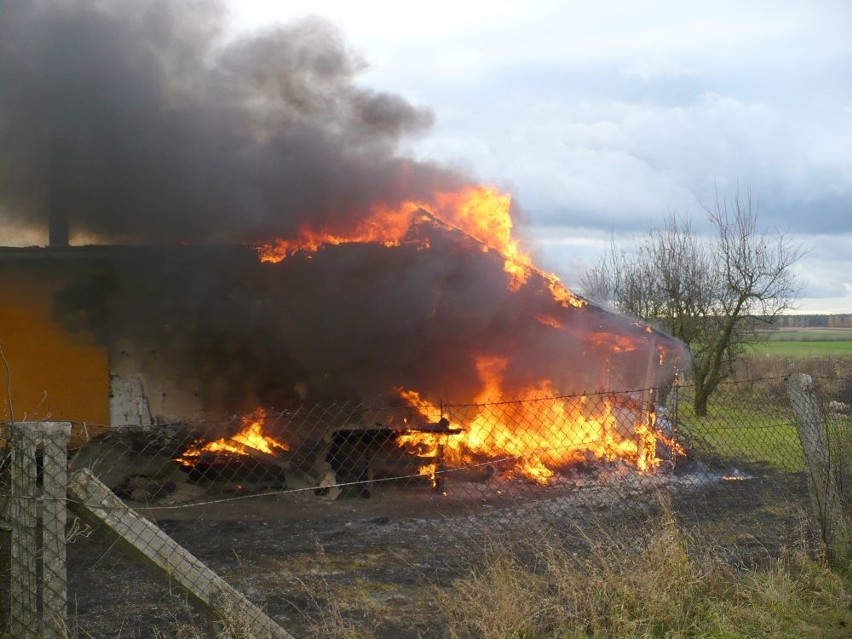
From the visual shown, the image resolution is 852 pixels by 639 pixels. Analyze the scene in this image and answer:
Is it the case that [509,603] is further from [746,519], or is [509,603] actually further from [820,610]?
[746,519]

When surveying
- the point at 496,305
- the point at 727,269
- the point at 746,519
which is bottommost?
the point at 746,519

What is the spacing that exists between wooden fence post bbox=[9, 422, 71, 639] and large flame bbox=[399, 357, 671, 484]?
266 inches

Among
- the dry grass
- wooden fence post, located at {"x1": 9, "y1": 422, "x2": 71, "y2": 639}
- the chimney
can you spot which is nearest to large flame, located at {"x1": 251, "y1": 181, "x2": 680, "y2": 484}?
the chimney

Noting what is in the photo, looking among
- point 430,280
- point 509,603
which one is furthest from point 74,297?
point 509,603

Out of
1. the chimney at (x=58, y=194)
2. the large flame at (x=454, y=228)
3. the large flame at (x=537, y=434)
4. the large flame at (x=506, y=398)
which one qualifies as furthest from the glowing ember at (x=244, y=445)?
the chimney at (x=58, y=194)

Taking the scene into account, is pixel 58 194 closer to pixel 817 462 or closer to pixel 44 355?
pixel 44 355

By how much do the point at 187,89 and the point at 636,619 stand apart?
35.6 ft

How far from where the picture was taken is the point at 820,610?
16.5ft

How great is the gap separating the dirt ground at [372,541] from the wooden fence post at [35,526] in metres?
0.68

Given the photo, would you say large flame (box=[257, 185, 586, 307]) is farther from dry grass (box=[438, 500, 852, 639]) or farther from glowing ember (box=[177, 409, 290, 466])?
dry grass (box=[438, 500, 852, 639])

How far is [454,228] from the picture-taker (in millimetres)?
10930

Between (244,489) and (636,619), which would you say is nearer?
(636,619)

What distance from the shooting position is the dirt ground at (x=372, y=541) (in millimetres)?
5297

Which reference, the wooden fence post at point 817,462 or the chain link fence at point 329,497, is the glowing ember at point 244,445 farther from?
the wooden fence post at point 817,462
